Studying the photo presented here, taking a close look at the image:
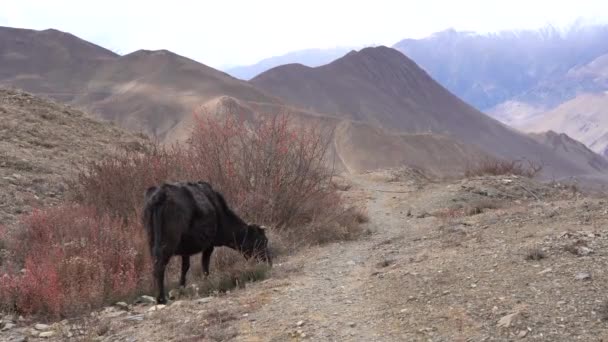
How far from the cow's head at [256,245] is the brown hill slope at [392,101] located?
9904cm

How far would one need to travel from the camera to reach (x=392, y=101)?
12600 cm

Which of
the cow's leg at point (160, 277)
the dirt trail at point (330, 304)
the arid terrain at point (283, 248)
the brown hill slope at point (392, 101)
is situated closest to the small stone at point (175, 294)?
the arid terrain at point (283, 248)

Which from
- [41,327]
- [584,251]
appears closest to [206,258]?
[41,327]

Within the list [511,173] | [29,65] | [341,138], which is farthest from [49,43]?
[511,173]

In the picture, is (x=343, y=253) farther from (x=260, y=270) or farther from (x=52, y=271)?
(x=52, y=271)

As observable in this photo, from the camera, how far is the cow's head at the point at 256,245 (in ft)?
30.5

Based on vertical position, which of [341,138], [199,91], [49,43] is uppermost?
[49,43]

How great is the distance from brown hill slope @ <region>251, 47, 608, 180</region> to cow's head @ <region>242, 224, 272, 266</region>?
325 ft

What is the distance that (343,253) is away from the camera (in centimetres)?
1060

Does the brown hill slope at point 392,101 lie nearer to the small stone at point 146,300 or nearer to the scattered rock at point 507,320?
the small stone at point 146,300

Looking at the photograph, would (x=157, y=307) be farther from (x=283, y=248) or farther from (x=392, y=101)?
(x=392, y=101)

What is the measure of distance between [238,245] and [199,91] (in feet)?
281

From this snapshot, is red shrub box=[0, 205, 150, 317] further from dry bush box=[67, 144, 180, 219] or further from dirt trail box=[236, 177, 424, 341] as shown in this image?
dirt trail box=[236, 177, 424, 341]

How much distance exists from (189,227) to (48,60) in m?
115
